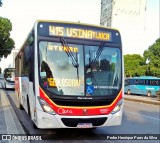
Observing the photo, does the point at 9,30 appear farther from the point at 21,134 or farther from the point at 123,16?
the point at 21,134

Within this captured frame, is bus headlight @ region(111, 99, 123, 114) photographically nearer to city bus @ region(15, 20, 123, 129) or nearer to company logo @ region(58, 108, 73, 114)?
city bus @ region(15, 20, 123, 129)

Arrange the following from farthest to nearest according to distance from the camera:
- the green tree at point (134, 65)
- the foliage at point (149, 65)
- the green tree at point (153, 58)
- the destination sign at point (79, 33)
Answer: the green tree at point (134, 65) < the foliage at point (149, 65) < the green tree at point (153, 58) < the destination sign at point (79, 33)

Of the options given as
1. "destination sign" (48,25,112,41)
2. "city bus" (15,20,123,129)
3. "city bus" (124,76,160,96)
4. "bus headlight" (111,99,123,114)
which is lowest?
"city bus" (124,76,160,96)

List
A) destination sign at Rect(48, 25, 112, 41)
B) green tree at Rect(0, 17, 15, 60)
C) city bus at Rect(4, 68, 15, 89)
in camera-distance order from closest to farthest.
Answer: destination sign at Rect(48, 25, 112, 41) < city bus at Rect(4, 68, 15, 89) < green tree at Rect(0, 17, 15, 60)

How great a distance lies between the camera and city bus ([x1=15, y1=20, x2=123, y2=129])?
25.3 ft

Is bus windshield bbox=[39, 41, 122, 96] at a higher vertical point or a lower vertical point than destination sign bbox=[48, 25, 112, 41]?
lower

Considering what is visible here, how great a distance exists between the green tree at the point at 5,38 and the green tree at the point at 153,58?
2827cm

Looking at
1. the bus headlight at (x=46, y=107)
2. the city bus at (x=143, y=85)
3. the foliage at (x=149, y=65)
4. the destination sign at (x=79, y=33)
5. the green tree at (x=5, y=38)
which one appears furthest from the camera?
the foliage at (x=149, y=65)

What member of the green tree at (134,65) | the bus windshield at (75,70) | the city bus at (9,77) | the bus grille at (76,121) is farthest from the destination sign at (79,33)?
the green tree at (134,65)

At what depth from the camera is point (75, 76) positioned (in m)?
7.99

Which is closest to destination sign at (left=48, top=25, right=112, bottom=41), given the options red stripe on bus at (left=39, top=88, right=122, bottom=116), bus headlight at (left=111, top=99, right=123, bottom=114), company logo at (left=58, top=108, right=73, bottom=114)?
red stripe on bus at (left=39, top=88, right=122, bottom=116)

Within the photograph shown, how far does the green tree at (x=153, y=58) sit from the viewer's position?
62309 mm

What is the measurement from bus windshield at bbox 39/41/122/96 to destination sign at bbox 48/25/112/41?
29 centimetres

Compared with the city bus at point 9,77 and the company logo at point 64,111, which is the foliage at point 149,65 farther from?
A: the company logo at point 64,111
